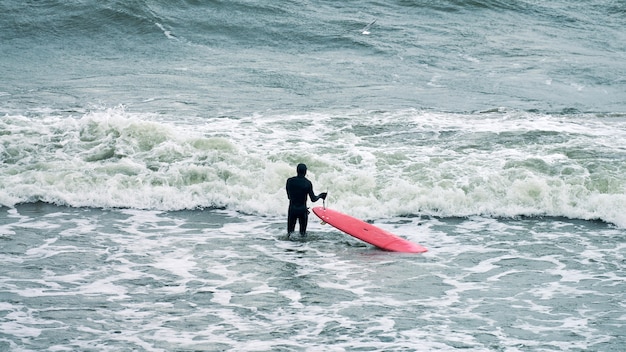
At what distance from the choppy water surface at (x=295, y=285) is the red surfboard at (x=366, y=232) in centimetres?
18

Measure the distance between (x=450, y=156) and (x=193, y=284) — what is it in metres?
7.69

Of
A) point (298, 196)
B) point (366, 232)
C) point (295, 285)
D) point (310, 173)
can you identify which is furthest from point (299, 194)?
point (310, 173)

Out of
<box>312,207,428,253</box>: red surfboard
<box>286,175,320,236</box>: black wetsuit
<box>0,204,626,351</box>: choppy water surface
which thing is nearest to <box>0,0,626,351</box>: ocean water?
<box>0,204,626,351</box>: choppy water surface

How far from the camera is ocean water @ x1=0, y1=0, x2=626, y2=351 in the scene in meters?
10.9

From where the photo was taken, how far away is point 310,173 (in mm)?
17188

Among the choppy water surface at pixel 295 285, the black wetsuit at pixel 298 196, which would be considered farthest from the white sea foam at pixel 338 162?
the black wetsuit at pixel 298 196

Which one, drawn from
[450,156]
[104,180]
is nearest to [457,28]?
[450,156]

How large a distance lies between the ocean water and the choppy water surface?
4cm

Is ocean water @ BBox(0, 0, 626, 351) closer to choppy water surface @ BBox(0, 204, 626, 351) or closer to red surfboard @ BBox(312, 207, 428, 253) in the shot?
choppy water surface @ BBox(0, 204, 626, 351)

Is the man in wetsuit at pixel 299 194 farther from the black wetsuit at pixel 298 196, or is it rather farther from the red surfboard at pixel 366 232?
the red surfboard at pixel 366 232

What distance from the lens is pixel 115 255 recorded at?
1307cm

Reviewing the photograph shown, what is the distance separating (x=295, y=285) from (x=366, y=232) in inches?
94.0

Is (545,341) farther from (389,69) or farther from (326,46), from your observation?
(326,46)

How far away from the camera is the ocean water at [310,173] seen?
429 inches
